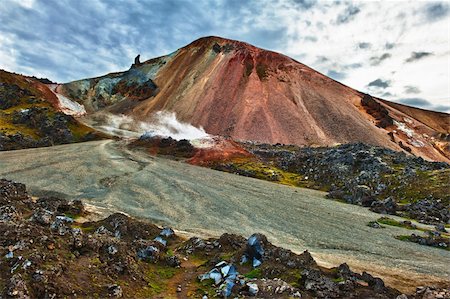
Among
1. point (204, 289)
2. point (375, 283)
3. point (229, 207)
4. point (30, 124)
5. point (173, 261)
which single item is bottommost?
point (173, 261)

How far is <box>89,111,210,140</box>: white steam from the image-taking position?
127188mm

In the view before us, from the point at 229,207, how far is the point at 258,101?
100m

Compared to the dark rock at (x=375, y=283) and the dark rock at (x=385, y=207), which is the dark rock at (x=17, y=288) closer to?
the dark rock at (x=375, y=283)

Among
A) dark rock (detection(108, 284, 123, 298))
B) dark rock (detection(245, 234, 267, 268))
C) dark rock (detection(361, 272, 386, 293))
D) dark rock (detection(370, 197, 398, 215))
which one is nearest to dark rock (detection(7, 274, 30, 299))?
dark rock (detection(108, 284, 123, 298))

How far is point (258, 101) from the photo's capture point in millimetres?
141500

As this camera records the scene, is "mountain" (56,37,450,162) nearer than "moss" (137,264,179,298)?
No

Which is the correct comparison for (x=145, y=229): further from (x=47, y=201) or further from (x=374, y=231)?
(x=374, y=231)

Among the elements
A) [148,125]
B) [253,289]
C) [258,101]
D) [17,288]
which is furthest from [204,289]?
[148,125]

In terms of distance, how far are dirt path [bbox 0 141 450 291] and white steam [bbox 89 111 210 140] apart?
184 feet

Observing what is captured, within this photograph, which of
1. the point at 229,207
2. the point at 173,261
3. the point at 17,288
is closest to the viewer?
the point at 17,288

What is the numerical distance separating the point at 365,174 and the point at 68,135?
7289cm

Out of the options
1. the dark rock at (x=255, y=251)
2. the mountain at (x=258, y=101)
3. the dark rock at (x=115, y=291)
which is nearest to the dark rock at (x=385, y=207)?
the dark rock at (x=255, y=251)

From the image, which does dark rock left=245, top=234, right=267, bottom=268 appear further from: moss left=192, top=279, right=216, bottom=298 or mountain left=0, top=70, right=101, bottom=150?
mountain left=0, top=70, right=101, bottom=150

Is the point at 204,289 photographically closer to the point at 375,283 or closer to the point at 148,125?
the point at 375,283
